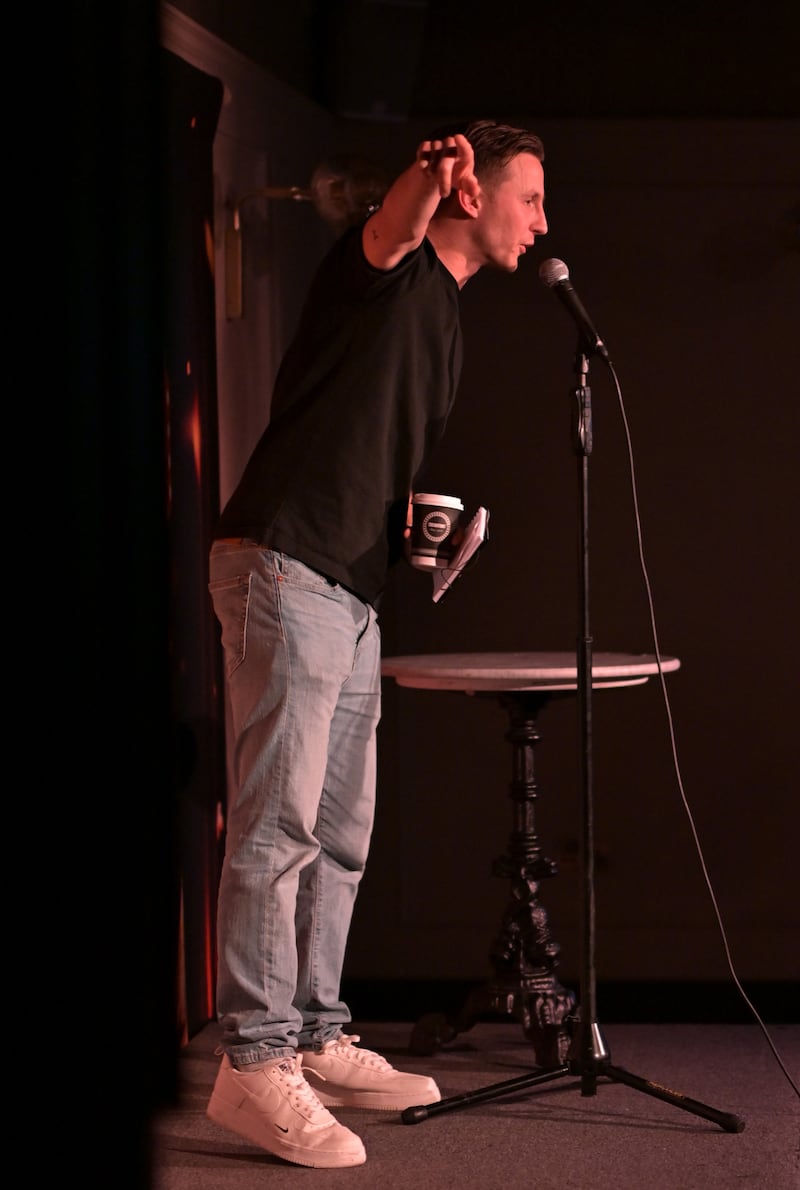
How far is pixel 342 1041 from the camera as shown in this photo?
2.42 m

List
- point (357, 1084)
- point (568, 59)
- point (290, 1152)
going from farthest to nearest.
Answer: point (568, 59) < point (357, 1084) < point (290, 1152)

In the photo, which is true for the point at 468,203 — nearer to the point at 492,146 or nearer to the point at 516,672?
the point at 492,146

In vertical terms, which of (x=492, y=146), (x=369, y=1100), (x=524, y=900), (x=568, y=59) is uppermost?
(x=568, y=59)

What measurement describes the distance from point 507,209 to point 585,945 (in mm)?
1268

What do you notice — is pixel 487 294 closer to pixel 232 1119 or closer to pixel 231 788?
pixel 231 788

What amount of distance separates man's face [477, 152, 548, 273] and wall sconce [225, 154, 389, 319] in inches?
21.5

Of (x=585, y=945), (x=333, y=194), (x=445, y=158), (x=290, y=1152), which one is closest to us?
(x=445, y=158)

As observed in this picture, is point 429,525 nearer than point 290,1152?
No

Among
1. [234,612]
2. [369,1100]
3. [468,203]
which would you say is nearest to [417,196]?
[468,203]

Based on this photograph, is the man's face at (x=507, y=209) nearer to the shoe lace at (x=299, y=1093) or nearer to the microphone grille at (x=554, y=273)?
the microphone grille at (x=554, y=273)

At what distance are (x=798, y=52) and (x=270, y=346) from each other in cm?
138

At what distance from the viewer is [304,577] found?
2.16 metres

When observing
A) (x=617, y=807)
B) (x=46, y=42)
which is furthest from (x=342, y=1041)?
(x=46, y=42)

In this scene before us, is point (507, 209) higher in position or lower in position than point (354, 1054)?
higher
